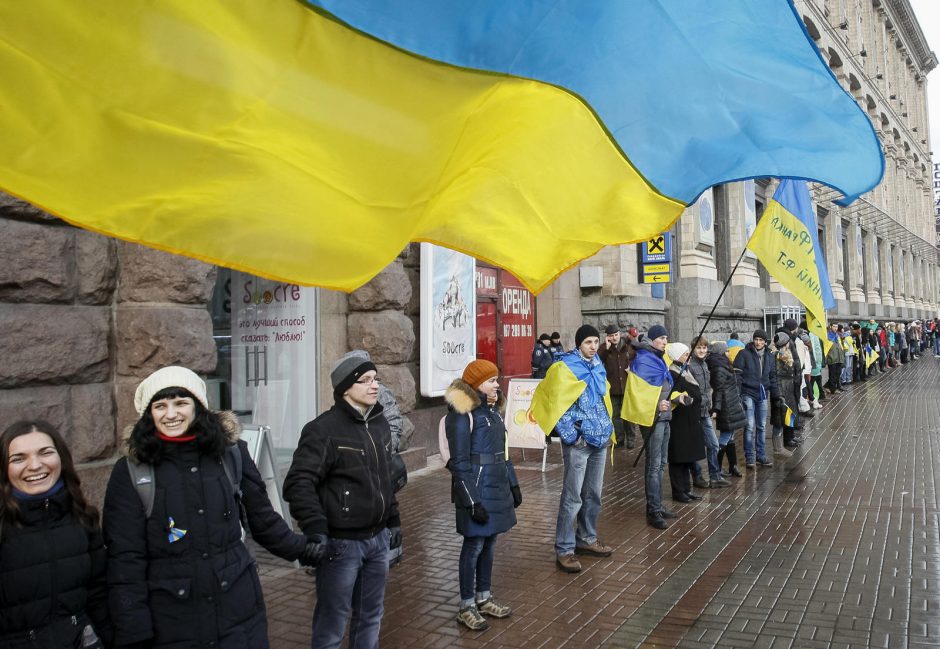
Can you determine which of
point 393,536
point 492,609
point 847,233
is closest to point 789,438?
point 492,609

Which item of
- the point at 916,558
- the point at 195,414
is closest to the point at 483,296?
the point at 916,558

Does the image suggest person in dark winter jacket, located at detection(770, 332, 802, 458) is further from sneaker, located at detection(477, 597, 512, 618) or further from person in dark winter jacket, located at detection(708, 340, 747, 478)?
sneaker, located at detection(477, 597, 512, 618)

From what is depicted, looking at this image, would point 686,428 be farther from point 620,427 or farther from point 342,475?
point 342,475

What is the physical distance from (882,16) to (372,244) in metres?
52.4

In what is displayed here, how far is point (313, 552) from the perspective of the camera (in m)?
3.25

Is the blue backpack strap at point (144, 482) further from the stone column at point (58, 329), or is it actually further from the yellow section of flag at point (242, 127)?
the stone column at point (58, 329)

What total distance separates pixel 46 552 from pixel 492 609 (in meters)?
3.08

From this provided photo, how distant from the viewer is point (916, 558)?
6188 mm

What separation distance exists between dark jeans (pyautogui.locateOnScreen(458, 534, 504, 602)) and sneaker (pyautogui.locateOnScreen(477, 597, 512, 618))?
131 mm

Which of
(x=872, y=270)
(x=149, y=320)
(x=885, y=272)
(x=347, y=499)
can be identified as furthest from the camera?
(x=885, y=272)

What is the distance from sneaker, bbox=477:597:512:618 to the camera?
16.3 ft

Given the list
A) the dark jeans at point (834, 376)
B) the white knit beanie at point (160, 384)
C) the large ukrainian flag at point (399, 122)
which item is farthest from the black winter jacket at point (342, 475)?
the dark jeans at point (834, 376)

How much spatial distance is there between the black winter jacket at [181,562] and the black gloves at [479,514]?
6.28 feet

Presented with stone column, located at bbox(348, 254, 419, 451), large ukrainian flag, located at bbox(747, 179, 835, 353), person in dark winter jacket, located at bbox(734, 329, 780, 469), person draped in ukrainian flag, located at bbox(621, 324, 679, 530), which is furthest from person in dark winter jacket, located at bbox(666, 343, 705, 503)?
stone column, located at bbox(348, 254, 419, 451)
